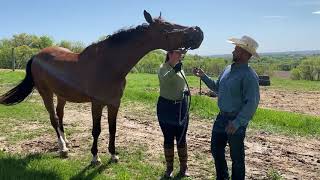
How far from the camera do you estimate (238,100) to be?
13.4ft

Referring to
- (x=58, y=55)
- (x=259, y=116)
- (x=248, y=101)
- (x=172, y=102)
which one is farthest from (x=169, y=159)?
(x=259, y=116)

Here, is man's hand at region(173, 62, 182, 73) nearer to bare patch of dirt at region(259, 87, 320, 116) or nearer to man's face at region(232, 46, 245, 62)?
man's face at region(232, 46, 245, 62)

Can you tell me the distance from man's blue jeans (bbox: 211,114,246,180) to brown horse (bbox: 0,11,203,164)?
1354mm

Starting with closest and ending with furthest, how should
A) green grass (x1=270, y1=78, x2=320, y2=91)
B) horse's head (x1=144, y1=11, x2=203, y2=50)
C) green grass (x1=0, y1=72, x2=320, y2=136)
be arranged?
Result: horse's head (x1=144, y1=11, x2=203, y2=50) → green grass (x1=0, y1=72, x2=320, y2=136) → green grass (x1=270, y1=78, x2=320, y2=91)

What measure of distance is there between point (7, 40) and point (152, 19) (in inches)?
1783

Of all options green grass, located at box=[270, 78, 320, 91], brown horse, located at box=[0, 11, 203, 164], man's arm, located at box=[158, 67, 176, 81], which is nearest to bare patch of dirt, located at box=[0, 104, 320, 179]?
brown horse, located at box=[0, 11, 203, 164]

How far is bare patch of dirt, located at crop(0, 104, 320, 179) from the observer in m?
5.71

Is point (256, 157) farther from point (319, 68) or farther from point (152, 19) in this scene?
point (319, 68)

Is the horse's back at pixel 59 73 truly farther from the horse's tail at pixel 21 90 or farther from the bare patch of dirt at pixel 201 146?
the bare patch of dirt at pixel 201 146

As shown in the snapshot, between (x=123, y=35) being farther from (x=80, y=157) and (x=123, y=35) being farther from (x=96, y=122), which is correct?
(x=80, y=157)

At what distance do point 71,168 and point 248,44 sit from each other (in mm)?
3030

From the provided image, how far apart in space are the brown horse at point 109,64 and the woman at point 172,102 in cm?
32

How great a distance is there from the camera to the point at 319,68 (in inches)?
1302

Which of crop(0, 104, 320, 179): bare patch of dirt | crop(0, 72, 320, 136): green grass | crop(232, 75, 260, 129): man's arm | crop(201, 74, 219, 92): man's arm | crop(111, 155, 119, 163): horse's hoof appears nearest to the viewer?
crop(232, 75, 260, 129): man's arm
